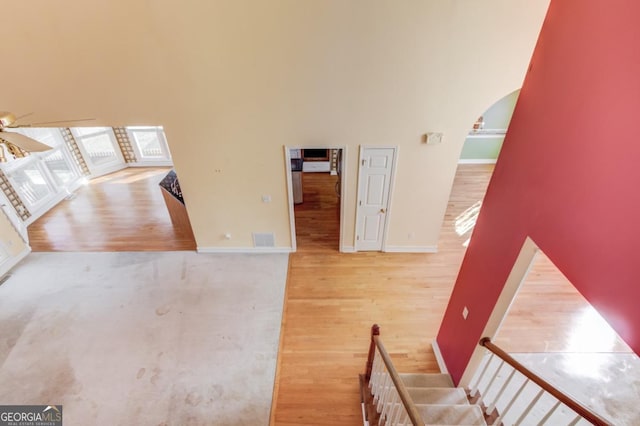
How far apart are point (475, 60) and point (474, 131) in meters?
5.41

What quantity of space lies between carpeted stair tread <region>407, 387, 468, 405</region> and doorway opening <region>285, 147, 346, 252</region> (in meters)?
2.89

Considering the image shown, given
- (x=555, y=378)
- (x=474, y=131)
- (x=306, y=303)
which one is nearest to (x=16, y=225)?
(x=306, y=303)

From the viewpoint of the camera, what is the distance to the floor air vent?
550 centimetres

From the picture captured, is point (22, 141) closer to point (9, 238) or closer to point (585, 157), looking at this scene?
point (9, 238)

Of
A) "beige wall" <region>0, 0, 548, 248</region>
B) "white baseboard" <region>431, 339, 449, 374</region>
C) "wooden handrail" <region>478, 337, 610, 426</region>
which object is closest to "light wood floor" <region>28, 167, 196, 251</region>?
"beige wall" <region>0, 0, 548, 248</region>

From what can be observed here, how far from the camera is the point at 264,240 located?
556 cm

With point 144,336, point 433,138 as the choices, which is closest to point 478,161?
point 433,138

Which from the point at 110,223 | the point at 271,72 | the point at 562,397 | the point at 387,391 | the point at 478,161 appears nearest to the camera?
the point at 562,397

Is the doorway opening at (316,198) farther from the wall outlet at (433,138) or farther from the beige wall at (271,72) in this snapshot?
the wall outlet at (433,138)

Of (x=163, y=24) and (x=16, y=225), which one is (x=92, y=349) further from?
(x=163, y=24)

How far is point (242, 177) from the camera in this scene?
4.89m

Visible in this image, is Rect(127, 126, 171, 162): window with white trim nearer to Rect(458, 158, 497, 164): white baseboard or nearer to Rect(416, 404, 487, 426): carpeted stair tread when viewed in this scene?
Rect(458, 158, 497, 164): white baseboard

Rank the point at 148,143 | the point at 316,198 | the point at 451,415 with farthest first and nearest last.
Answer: the point at 148,143
the point at 316,198
the point at 451,415
